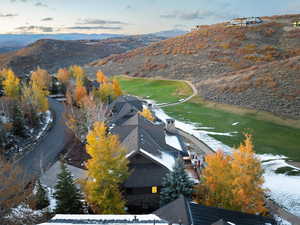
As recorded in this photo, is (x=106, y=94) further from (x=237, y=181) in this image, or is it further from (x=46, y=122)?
(x=237, y=181)

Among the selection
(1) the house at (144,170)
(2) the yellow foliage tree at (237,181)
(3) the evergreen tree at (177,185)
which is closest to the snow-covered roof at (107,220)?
(3) the evergreen tree at (177,185)

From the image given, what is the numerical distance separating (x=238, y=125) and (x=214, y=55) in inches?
2377

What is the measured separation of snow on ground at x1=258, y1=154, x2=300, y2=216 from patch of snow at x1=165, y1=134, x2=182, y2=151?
11428mm

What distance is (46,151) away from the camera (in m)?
→ 37.0

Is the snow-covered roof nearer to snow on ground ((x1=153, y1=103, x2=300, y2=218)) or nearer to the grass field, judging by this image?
snow on ground ((x1=153, y1=103, x2=300, y2=218))

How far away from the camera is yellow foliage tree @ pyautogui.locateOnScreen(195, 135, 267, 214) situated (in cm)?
2111

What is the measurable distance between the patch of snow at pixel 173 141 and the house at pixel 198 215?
610 inches

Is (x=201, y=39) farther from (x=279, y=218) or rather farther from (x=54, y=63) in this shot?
(x=279, y=218)

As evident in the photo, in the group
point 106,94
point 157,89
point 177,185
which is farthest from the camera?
point 157,89

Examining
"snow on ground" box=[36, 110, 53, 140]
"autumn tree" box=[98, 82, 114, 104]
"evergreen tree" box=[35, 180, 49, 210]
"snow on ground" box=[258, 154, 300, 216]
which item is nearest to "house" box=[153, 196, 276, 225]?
"snow on ground" box=[258, 154, 300, 216]

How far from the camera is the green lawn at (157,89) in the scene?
76.4 m

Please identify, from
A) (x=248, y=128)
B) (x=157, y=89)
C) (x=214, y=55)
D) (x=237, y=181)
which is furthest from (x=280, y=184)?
(x=214, y=55)

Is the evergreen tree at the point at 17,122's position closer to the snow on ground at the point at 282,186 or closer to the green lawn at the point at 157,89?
the snow on ground at the point at 282,186

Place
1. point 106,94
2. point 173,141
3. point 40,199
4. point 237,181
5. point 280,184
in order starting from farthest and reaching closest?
1. point 106,94
2. point 173,141
3. point 280,184
4. point 40,199
5. point 237,181
